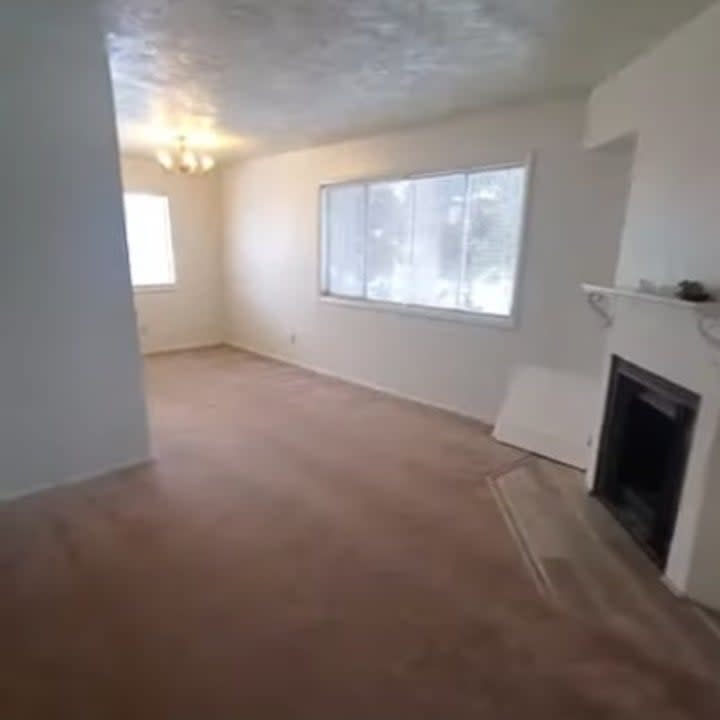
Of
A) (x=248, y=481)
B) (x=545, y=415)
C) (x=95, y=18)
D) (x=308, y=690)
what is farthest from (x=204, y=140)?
(x=308, y=690)

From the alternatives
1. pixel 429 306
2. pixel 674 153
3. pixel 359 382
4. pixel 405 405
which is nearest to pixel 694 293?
pixel 674 153

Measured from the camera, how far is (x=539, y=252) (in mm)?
3951

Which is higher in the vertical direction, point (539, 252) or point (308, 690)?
point (539, 252)

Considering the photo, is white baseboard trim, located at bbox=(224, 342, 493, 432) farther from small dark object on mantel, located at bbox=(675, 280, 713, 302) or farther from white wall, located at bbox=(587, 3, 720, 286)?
small dark object on mantel, located at bbox=(675, 280, 713, 302)

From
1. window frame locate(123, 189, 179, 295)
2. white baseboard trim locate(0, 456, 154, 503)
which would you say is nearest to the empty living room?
white baseboard trim locate(0, 456, 154, 503)

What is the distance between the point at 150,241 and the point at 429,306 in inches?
157

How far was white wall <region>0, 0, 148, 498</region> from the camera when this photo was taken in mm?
2721

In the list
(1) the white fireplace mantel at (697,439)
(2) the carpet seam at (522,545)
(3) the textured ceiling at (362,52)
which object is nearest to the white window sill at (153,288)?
(3) the textured ceiling at (362,52)

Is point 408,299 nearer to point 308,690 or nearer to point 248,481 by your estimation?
point 248,481

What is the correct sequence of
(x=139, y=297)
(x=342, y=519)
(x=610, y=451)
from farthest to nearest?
(x=139, y=297)
(x=610, y=451)
(x=342, y=519)

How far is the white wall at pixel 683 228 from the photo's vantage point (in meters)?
2.18

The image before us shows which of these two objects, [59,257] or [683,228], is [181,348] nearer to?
[59,257]

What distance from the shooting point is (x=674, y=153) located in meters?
2.54

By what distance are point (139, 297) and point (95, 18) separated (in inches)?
178
